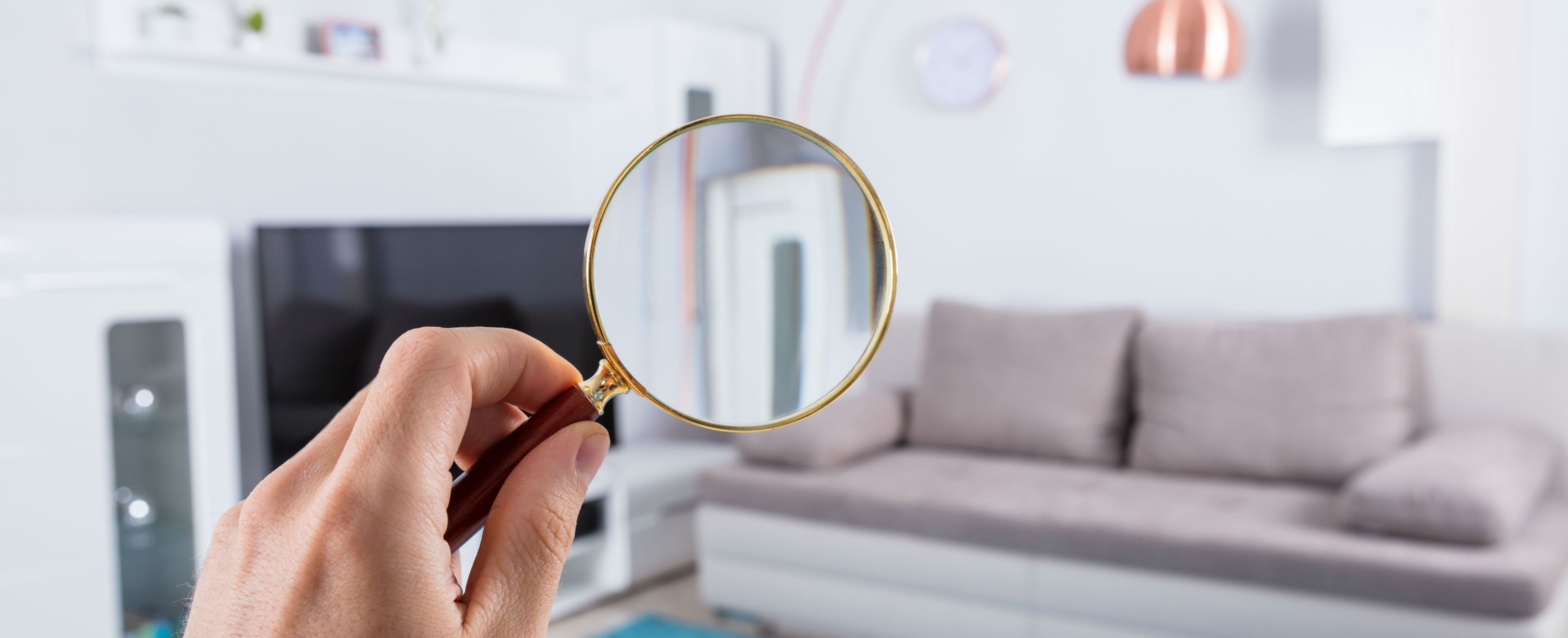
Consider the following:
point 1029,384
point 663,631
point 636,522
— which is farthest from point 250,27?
point 1029,384

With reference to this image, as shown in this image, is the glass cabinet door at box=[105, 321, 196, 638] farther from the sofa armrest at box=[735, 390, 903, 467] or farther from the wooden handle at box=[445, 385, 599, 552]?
the wooden handle at box=[445, 385, 599, 552]

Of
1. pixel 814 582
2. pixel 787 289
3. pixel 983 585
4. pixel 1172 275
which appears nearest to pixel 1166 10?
pixel 1172 275

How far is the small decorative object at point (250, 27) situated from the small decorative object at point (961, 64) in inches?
81.0

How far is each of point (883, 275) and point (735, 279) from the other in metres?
0.27

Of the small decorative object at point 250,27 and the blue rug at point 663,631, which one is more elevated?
the small decorative object at point 250,27

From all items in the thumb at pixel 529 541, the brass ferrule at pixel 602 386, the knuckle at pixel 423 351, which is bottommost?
the thumb at pixel 529 541

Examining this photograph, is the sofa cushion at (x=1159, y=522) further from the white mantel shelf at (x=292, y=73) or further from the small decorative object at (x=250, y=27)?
the small decorative object at (x=250, y=27)

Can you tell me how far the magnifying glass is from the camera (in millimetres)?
699

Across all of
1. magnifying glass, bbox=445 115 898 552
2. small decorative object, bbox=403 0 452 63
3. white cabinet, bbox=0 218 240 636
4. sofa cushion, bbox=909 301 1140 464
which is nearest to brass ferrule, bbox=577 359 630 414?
magnifying glass, bbox=445 115 898 552

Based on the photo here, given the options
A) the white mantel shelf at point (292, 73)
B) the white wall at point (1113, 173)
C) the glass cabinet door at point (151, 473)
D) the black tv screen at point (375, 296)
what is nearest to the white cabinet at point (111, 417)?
the glass cabinet door at point (151, 473)

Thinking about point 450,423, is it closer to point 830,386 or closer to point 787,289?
point 830,386

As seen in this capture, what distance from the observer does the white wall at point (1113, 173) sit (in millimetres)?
3152

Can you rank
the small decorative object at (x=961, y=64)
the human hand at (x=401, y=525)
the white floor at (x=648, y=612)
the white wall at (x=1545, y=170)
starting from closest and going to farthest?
the human hand at (x=401, y=525), the white wall at (x=1545, y=170), the white floor at (x=648, y=612), the small decorative object at (x=961, y=64)

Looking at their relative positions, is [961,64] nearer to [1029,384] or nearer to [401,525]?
[1029,384]
